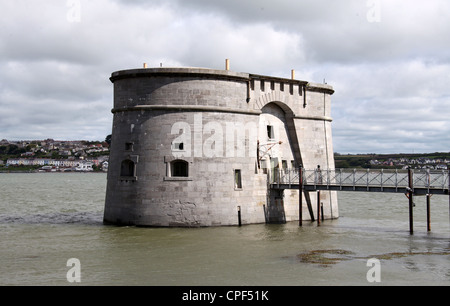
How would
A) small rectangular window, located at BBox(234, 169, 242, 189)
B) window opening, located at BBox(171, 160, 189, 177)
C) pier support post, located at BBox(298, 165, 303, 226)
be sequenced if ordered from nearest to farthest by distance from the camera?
window opening, located at BBox(171, 160, 189, 177)
small rectangular window, located at BBox(234, 169, 242, 189)
pier support post, located at BBox(298, 165, 303, 226)

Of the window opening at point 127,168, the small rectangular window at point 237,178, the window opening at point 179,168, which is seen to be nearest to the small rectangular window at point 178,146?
the window opening at point 179,168

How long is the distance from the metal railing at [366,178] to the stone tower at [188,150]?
1201 mm

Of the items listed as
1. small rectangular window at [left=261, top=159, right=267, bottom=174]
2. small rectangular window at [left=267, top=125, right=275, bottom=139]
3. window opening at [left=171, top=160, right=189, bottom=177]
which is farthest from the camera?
small rectangular window at [left=267, top=125, right=275, bottom=139]

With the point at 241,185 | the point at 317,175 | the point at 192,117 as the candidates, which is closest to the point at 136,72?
the point at 192,117

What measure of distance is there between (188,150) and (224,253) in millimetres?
7132

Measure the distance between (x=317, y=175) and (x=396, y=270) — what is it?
1270cm

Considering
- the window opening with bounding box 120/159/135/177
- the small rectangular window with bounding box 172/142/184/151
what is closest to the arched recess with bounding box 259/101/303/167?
the small rectangular window with bounding box 172/142/184/151

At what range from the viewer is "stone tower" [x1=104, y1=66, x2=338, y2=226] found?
26.7 m

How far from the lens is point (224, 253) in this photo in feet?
69.8

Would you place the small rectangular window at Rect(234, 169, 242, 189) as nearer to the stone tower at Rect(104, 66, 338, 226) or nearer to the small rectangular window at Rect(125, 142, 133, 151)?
the stone tower at Rect(104, 66, 338, 226)

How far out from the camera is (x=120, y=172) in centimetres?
2788

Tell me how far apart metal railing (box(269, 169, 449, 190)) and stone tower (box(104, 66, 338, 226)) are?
120 cm
